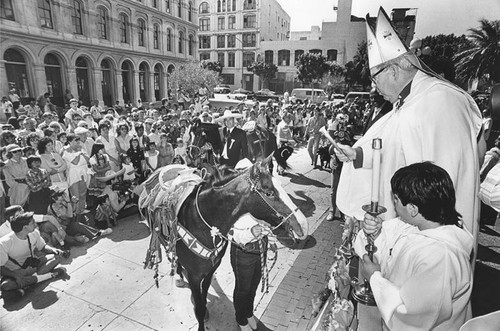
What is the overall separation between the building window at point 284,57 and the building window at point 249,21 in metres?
7.90

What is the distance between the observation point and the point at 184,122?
12438 mm

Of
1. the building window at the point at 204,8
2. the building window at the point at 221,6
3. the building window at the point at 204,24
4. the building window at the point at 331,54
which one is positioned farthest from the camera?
the building window at the point at 204,24

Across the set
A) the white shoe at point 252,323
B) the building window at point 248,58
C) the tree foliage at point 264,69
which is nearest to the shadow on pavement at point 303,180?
the white shoe at point 252,323

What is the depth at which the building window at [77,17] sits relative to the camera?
23.0m

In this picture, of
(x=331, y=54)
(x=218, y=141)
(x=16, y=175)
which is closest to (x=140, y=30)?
(x=218, y=141)

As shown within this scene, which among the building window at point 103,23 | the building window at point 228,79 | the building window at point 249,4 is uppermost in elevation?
the building window at point 249,4

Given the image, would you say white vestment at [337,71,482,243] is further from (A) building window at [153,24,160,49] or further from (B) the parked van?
(B) the parked van

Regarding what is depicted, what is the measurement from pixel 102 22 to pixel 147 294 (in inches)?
1115

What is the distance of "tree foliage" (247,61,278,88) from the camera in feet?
183

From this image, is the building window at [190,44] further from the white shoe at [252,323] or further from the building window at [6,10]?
the white shoe at [252,323]

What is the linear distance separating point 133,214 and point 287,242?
3942 millimetres

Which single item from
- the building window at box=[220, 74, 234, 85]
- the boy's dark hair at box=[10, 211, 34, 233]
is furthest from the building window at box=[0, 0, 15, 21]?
the building window at box=[220, 74, 234, 85]

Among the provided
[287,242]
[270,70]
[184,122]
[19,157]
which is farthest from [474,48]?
[270,70]

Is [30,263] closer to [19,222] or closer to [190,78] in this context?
[19,222]
